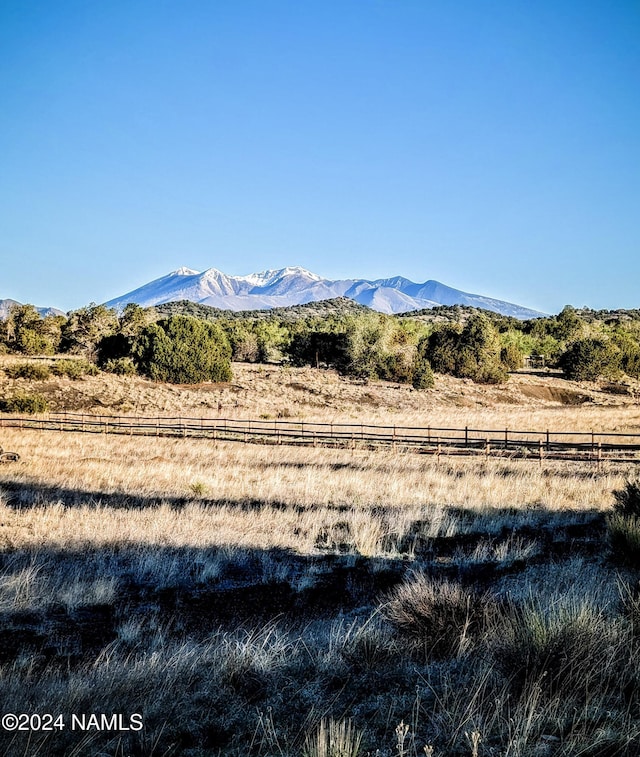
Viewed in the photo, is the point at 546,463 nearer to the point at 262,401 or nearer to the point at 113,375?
the point at 262,401

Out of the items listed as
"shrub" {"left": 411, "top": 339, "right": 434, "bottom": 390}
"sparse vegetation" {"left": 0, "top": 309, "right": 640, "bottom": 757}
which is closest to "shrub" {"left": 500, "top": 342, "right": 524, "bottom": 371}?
"shrub" {"left": 411, "top": 339, "right": 434, "bottom": 390}

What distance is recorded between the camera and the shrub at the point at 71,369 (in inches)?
1975

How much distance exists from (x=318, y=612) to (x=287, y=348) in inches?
2647

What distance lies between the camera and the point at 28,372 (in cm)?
4778

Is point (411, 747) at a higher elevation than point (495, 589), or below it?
higher

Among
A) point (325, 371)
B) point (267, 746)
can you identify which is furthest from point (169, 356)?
point (267, 746)

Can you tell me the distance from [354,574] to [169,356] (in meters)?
47.1

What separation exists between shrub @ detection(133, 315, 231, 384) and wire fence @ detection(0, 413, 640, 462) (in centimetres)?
1346

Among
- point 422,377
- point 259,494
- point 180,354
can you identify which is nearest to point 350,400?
point 422,377

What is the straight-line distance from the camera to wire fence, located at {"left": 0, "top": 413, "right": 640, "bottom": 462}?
2645 centimetres

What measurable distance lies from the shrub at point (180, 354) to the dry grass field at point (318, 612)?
33.4 meters

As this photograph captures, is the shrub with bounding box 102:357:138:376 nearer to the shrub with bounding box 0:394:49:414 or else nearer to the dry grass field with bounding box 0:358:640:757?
the shrub with bounding box 0:394:49:414

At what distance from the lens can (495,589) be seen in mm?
8289

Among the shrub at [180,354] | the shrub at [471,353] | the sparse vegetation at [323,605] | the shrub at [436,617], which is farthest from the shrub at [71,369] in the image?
the shrub at [436,617]
